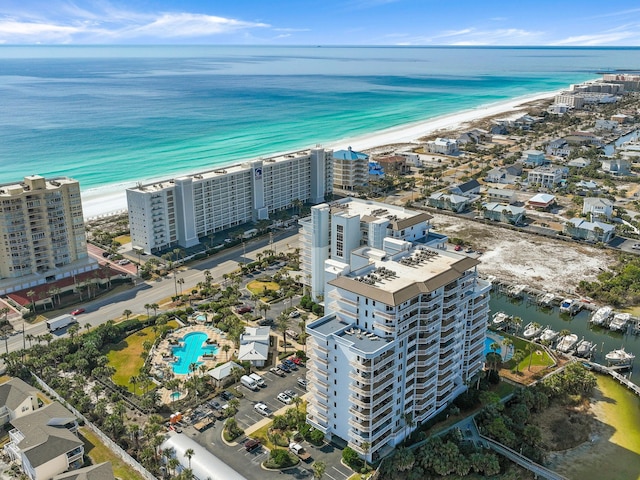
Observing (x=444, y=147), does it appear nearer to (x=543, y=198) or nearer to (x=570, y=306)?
(x=543, y=198)

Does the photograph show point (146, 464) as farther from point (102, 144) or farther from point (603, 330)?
point (102, 144)

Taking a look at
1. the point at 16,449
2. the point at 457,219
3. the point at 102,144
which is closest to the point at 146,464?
the point at 16,449

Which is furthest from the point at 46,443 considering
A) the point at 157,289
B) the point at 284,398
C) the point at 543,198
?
the point at 543,198

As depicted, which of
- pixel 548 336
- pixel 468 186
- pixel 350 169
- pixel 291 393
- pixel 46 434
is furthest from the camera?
pixel 350 169

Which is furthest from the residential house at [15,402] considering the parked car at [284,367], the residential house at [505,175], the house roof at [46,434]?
the residential house at [505,175]

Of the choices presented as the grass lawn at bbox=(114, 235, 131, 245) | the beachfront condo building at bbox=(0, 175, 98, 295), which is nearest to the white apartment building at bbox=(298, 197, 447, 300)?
the beachfront condo building at bbox=(0, 175, 98, 295)

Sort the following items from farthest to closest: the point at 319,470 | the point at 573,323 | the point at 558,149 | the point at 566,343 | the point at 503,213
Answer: the point at 558,149, the point at 503,213, the point at 573,323, the point at 566,343, the point at 319,470

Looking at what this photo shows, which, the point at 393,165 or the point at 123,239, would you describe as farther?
the point at 393,165
